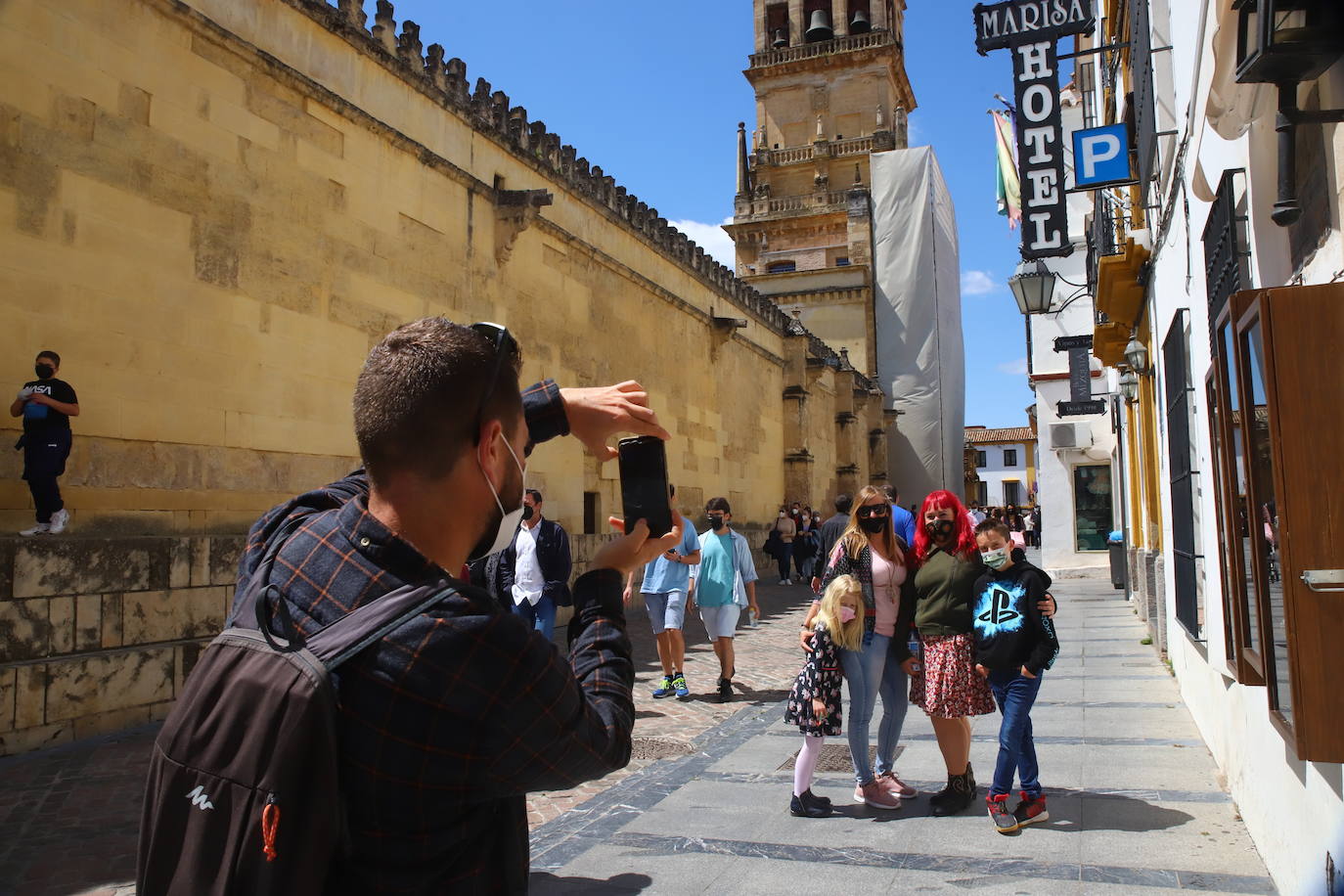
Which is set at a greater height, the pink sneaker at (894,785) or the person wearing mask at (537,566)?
the person wearing mask at (537,566)

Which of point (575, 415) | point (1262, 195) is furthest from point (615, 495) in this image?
point (575, 415)

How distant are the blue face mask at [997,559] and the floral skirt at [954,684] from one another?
1.23 ft

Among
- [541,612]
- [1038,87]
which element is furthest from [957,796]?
[1038,87]

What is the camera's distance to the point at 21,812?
5039 mm

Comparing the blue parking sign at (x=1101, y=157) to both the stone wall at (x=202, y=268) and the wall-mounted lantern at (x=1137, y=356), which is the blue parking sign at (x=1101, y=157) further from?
the stone wall at (x=202, y=268)

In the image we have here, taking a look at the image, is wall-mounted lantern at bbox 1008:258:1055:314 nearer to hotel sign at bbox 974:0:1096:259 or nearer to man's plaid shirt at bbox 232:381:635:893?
hotel sign at bbox 974:0:1096:259

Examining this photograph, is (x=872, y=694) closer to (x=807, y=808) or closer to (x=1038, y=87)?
(x=807, y=808)

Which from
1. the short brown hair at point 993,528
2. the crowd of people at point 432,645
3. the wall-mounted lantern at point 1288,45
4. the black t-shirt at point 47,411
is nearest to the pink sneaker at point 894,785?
the short brown hair at point 993,528

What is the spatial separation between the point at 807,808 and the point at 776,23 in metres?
46.6

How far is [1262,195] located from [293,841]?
142 inches

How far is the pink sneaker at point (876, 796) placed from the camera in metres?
5.10

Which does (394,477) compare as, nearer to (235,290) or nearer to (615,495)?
(235,290)

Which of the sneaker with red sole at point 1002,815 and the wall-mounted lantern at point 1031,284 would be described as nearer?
the sneaker with red sole at point 1002,815

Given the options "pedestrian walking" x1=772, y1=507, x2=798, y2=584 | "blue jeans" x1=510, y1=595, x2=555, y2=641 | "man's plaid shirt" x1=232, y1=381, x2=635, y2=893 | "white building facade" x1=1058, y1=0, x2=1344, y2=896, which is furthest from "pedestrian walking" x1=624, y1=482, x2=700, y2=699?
"pedestrian walking" x1=772, y1=507, x2=798, y2=584
